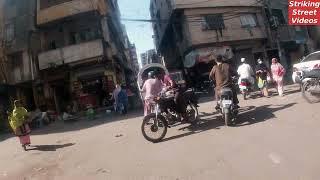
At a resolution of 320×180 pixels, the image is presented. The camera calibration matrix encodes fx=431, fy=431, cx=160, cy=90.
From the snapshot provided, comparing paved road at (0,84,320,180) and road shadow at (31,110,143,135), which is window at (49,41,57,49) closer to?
road shadow at (31,110,143,135)

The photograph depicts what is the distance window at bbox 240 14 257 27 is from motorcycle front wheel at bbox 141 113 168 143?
24785 mm

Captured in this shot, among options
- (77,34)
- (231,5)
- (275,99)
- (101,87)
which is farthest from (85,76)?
(275,99)

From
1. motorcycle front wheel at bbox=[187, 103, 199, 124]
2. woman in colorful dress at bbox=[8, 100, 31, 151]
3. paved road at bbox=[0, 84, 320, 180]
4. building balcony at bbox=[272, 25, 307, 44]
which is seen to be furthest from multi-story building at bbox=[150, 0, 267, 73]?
woman in colorful dress at bbox=[8, 100, 31, 151]

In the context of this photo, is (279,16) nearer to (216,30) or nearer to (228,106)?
(216,30)

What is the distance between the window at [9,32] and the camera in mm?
33156

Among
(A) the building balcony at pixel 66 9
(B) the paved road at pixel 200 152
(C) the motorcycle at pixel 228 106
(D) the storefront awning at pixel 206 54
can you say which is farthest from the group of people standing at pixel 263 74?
(A) the building balcony at pixel 66 9

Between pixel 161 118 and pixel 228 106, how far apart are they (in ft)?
5.59

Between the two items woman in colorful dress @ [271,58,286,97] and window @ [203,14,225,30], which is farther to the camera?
window @ [203,14,225,30]

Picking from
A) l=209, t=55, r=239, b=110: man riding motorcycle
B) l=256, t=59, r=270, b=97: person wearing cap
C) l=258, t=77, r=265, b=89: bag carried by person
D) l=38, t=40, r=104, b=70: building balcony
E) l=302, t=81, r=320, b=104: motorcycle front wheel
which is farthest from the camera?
l=38, t=40, r=104, b=70: building balcony

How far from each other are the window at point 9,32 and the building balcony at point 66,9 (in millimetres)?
3677

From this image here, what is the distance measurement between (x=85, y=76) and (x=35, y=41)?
5.26 meters

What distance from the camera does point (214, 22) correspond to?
107 feet

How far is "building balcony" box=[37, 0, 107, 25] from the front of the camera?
97.0 feet

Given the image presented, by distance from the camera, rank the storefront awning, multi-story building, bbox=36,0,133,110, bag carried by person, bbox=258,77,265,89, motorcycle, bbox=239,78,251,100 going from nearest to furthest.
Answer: motorcycle, bbox=239,78,251,100
bag carried by person, bbox=258,77,265,89
multi-story building, bbox=36,0,133,110
the storefront awning
